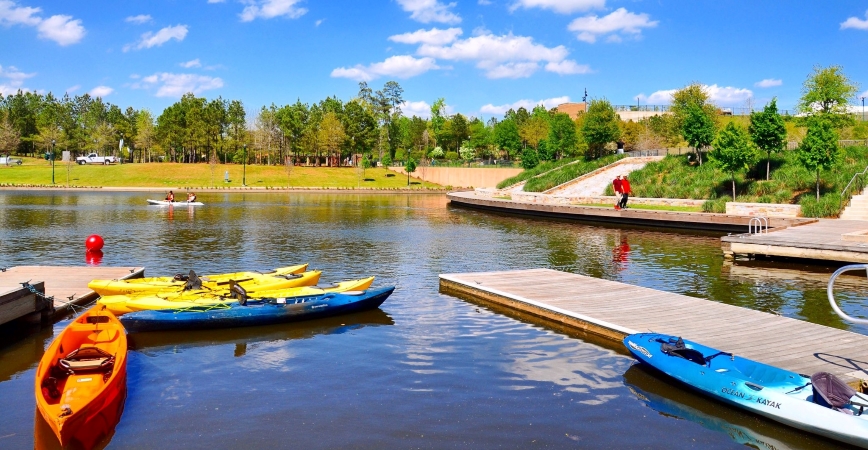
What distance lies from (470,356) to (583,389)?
9.74 ft

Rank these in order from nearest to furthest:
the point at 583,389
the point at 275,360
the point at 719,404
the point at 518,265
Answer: the point at 719,404 < the point at 583,389 < the point at 275,360 < the point at 518,265

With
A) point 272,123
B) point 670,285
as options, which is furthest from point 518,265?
point 272,123

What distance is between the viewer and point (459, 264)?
96.0ft

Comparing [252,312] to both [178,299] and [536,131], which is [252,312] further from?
[536,131]

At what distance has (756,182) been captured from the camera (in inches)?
1955

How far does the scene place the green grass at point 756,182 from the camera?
44000 millimetres

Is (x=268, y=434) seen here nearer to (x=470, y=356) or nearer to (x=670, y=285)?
(x=470, y=356)

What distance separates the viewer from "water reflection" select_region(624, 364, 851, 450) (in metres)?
11.0

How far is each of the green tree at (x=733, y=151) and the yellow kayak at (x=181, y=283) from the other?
3539cm

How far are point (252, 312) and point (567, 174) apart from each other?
55014mm

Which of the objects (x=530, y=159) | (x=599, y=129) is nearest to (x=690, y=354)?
(x=599, y=129)

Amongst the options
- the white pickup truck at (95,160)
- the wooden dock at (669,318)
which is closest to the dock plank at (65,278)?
the wooden dock at (669,318)

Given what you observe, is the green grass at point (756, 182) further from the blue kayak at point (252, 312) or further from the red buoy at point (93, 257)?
the red buoy at point (93, 257)

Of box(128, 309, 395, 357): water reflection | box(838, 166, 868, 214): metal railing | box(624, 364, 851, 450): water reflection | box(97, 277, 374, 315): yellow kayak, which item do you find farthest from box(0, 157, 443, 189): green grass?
box(624, 364, 851, 450): water reflection
